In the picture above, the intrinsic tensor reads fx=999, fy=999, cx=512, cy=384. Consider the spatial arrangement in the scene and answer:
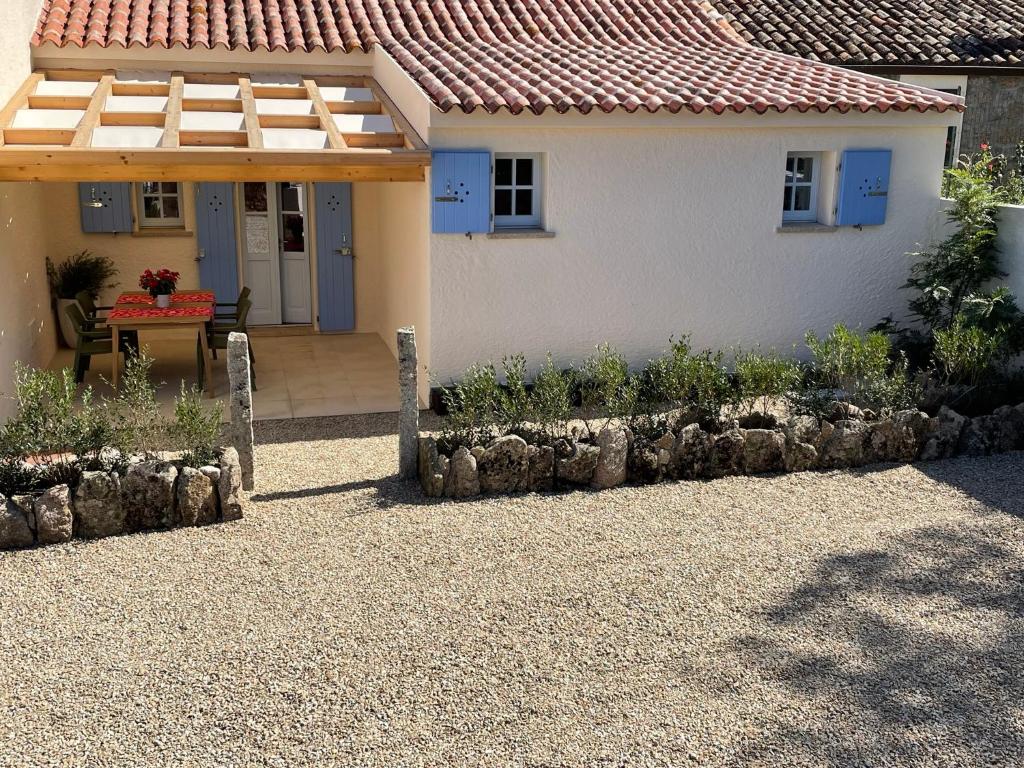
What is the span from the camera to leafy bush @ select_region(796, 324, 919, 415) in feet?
31.0

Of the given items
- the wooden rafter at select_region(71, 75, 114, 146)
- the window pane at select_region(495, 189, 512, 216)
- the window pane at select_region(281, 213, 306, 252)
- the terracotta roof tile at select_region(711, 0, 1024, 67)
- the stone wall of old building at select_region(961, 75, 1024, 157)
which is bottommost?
the window pane at select_region(281, 213, 306, 252)

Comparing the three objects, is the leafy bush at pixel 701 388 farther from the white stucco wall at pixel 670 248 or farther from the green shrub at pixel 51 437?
the green shrub at pixel 51 437

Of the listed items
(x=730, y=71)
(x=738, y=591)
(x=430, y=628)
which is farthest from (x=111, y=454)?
(x=730, y=71)

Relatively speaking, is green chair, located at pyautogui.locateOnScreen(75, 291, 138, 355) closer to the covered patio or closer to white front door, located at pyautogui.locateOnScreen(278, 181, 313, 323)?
the covered patio

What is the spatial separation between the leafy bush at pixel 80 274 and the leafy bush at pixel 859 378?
9.35 meters

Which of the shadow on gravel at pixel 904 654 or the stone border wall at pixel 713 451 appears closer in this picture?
the shadow on gravel at pixel 904 654

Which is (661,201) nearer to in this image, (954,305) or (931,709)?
(954,305)

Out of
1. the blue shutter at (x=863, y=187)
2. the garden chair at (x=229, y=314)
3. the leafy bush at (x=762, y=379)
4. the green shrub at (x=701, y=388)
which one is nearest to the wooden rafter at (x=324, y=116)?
the garden chair at (x=229, y=314)

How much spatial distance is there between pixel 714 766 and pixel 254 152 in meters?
→ 6.90

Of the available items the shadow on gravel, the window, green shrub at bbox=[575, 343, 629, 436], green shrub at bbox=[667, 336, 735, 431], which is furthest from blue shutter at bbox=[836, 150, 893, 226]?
the shadow on gravel

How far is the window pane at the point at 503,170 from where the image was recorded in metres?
10.7

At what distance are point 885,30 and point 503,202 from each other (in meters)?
8.77

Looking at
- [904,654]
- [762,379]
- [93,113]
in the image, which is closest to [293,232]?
[93,113]

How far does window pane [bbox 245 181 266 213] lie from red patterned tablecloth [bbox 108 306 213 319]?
328cm
